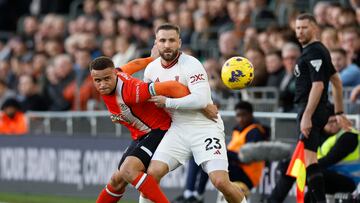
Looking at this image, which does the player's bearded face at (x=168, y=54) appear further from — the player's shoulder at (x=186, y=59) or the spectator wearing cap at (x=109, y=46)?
the spectator wearing cap at (x=109, y=46)

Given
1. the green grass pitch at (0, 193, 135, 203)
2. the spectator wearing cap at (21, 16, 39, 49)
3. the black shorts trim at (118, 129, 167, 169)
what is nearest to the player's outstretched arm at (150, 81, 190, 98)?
the black shorts trim at (118, 129, 167, 169)

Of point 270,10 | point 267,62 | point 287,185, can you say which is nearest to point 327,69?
point 287,185

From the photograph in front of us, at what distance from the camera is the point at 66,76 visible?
20391 mm

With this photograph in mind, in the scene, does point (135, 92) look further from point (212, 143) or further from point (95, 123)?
point (95, 123)

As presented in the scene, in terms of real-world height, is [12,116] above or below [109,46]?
below

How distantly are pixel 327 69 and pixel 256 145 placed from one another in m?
1.96

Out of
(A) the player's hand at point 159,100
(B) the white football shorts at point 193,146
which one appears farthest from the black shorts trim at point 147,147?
(A) the player's hand at point 159,100

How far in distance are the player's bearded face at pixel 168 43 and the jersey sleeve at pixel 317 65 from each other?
177 centimetres

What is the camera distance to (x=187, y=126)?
36.5ft

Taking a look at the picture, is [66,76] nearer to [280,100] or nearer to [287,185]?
[280,100]

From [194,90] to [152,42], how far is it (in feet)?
30.6

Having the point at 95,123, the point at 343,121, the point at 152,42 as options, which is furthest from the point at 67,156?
the point at 343,121

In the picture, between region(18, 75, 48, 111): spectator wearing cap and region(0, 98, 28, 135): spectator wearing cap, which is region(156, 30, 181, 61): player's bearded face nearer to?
region(0, 98, 28, 135): spectator wearing cap

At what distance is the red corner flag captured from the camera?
1211 cm
